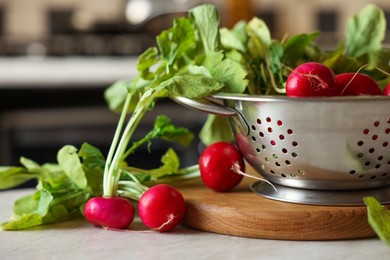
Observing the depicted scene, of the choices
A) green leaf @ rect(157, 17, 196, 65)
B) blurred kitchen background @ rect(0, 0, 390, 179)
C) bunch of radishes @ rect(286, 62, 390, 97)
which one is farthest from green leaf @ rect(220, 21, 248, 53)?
blurred kitchen background @ rect(0, 0, 390, 179)

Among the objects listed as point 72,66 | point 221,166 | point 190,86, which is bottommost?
point 72,66

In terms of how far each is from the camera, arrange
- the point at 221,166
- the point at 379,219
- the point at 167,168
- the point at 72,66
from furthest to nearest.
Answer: the point at 72,66 < the point at 167,168 < the point at 221,166 < the point at 379,219

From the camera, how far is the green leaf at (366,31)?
1.09 metres

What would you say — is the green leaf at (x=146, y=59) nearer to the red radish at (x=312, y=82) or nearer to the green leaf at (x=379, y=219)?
the red radish at (x=312, y=82)

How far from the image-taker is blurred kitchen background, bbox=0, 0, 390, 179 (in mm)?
2715

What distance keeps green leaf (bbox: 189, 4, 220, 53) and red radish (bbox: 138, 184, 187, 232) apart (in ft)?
0.77

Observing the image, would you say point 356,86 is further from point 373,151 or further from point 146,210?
point 146,210

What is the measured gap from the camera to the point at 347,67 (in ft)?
3.40

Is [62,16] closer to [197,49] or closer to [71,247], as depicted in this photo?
[197,49]

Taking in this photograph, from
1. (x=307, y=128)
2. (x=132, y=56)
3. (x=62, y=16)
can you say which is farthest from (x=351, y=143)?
A: (x=62, y=16)

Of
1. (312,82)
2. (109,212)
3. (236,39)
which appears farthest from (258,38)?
(109,212)

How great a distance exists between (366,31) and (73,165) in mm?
511

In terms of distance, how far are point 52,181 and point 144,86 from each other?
187 mm

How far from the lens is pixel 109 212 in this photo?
873 millimetres
